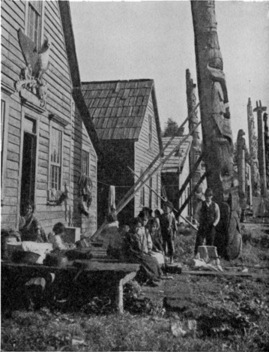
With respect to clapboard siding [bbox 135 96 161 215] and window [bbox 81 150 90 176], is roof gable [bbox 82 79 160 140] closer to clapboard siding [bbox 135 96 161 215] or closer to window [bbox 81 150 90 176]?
clapboard siding [bbox 135 96 161 215]

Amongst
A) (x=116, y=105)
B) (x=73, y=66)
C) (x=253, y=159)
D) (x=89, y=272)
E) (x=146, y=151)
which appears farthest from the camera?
(x=146, y=151)

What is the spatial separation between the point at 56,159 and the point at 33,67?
136cm

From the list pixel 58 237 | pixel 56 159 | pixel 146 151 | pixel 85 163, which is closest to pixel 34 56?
pixel 56 159

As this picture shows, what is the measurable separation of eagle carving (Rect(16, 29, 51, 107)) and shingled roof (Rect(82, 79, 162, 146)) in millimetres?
1633

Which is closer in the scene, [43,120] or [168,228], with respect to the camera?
[43,120]

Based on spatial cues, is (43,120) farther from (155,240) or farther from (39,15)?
(155,240)

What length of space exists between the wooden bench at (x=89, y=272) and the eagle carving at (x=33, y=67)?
212cm

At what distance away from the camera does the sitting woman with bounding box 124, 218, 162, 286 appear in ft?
15.4

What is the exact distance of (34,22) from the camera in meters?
4.80

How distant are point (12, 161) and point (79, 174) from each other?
1711 mm

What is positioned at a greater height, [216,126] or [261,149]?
[216,126]

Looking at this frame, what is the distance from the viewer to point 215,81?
5367 millimetres

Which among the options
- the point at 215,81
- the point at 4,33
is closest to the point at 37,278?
the point at 4,33

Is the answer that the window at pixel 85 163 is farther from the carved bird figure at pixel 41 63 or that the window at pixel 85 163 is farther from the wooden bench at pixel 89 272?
the wooden bench at pixel 89 272
